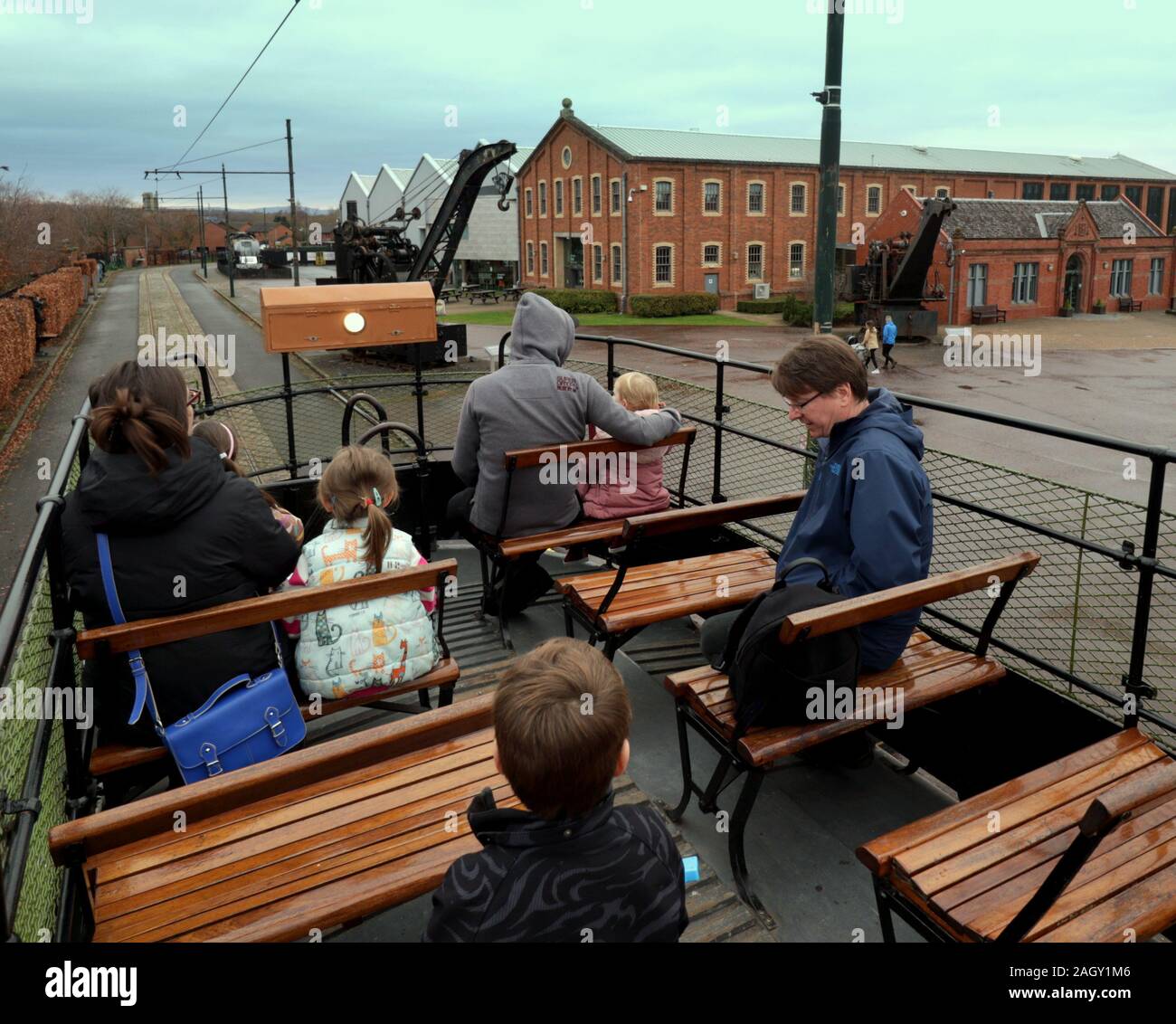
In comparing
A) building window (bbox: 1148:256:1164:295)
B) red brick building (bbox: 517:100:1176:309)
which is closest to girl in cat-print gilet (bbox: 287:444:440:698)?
red brick building (bbox: 517:100:1176:309)

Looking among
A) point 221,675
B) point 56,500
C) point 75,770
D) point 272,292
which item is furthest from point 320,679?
point 272,292

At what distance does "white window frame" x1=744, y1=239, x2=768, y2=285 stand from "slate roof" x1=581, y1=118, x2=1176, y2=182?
14.2 ft

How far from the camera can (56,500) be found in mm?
2822

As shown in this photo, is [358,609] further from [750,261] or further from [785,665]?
[750,261]

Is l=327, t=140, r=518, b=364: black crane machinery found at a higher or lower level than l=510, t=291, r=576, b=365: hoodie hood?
higher

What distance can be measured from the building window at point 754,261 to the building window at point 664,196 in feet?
17.9

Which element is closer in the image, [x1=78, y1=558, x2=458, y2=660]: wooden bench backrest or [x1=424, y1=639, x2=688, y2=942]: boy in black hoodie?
[x1=424, y1=639, x2=688, y2=942]: boy in black hoodie

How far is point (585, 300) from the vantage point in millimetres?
47156

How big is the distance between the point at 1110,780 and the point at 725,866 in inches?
48.7

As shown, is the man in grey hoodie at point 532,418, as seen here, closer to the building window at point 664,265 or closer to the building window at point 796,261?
the building window at point 664,265

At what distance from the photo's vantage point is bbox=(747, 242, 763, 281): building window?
51594mm

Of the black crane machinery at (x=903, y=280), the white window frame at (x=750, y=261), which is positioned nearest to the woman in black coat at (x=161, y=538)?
the black crane machinery at (x=903, y=280)

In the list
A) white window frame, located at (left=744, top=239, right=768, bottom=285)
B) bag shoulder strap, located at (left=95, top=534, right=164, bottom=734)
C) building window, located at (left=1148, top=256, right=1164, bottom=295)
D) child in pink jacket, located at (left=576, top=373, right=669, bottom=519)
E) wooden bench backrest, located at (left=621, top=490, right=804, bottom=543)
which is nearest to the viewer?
bag shoulder strap, located at (left=95, top=534, right=164, bottom=734)

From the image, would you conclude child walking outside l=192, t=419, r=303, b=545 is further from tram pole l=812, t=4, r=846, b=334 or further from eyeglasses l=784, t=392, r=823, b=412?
tram pole l=812, t=4, r=846, b=334
